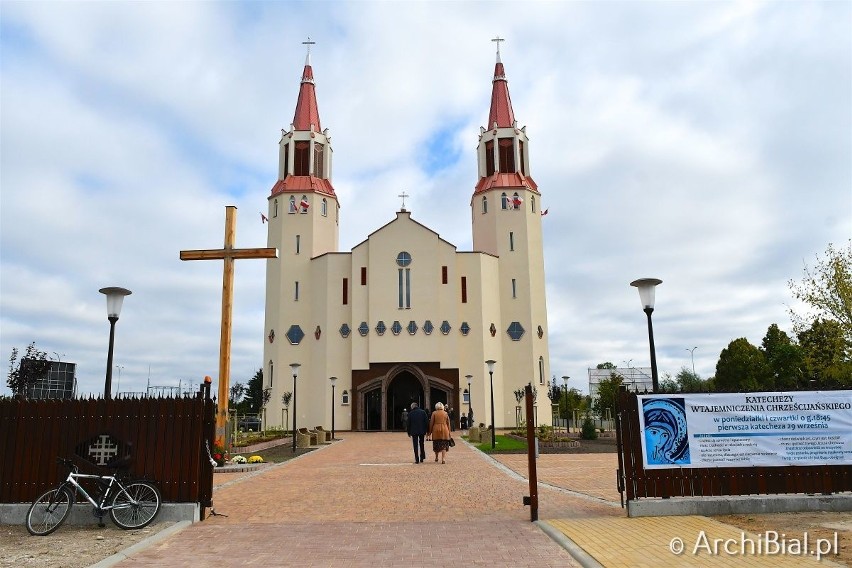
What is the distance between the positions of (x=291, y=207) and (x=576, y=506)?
128ft

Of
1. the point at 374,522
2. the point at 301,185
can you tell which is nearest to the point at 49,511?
the point at 374,522

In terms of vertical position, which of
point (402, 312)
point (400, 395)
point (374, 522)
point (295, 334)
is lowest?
point (374, 522)

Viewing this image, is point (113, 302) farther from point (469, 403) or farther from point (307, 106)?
point (307, 106)

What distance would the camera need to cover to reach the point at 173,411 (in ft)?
31.3

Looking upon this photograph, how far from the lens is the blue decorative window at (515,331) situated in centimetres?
4441

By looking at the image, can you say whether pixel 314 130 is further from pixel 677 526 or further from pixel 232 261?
pixel 677 526

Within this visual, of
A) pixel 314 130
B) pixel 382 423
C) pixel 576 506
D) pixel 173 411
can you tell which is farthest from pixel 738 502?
pixel 314 130

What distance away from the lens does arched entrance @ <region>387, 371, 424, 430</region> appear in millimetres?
43938

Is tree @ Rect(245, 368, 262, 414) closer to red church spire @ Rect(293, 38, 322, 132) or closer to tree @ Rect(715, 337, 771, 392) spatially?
red church spire @ Rect(293, 38, 322, 132)

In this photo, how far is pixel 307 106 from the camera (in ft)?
163

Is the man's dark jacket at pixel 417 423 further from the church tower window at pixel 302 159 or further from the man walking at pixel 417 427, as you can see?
the church tower window at pixel 302 159

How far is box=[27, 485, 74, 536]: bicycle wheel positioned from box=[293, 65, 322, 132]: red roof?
42.4m

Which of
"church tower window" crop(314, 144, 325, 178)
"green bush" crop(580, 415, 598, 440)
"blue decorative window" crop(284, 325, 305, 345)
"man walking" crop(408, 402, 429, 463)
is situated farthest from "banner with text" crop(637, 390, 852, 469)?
"church tower window" crop(314, 144, 325, 178)

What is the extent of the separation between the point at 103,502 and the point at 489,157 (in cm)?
4277
